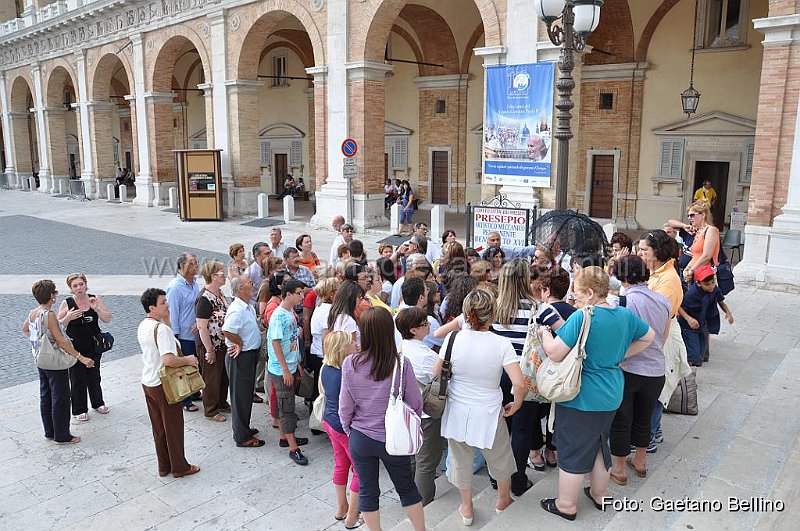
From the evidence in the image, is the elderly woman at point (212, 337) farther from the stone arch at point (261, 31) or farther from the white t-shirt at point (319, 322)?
the stone arch at point (261, 31)

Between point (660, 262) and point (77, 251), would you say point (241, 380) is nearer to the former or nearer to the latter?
point (660, 262)

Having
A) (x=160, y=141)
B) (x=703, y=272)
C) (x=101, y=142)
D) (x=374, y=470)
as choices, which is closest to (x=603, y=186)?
(x=703, y=272)

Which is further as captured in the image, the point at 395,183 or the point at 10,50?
the point at 10,50

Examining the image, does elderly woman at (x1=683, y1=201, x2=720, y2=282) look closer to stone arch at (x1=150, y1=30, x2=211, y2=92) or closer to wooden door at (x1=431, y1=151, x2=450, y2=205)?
wooden door at (x1=431, y1=151, x2=450, y2=205)

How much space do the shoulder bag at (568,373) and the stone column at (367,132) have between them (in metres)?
15.7

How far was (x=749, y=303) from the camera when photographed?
10539 mm

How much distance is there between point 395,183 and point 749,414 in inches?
719

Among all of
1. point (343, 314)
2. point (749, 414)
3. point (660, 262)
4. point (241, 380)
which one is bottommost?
point (749, 414)

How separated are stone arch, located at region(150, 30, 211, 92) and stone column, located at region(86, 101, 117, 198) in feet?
20.5

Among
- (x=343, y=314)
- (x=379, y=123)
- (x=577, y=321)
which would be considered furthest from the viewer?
(x=379, y=123)

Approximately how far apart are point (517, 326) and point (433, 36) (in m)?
20.7

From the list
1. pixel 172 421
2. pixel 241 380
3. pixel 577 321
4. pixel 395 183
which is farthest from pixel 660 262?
pixel 395 183

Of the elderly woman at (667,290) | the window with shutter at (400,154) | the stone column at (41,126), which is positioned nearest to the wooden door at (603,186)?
the window with shutter at (400,154)

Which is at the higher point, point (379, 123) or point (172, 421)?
point (379, 123)
